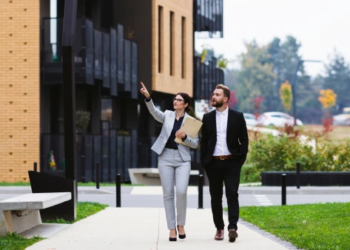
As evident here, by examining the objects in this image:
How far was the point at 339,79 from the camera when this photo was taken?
6545 inches

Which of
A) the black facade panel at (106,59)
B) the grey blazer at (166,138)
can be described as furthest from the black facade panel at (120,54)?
the grey blazer at (166,138)

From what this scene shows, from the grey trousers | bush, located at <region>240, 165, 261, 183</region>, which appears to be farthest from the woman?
bush, located at <region>240, 165, 261, 183</region>

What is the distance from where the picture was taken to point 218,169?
1335 centimetres

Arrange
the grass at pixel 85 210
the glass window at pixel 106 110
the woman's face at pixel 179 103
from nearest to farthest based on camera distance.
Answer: the woman's face at pixel 179 103, the grass at pixel 85 210, the glass window at pixel 106 110

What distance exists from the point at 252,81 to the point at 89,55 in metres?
126

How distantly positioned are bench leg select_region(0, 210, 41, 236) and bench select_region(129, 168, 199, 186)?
23.2m

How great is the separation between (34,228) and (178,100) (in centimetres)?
328

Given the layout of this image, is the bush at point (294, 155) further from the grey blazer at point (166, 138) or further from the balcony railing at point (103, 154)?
the grey blazer at point (166, 138)

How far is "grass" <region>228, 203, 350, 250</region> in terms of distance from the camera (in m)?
12.7

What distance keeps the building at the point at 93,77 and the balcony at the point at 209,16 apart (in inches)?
86.5

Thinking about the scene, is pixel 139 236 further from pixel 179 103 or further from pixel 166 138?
pixel 179 103

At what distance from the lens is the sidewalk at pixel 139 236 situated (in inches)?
492

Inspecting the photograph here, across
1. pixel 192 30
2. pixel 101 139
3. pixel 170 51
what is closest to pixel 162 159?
pixel 101 139

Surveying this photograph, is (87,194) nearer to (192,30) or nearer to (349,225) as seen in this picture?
(349,225)
